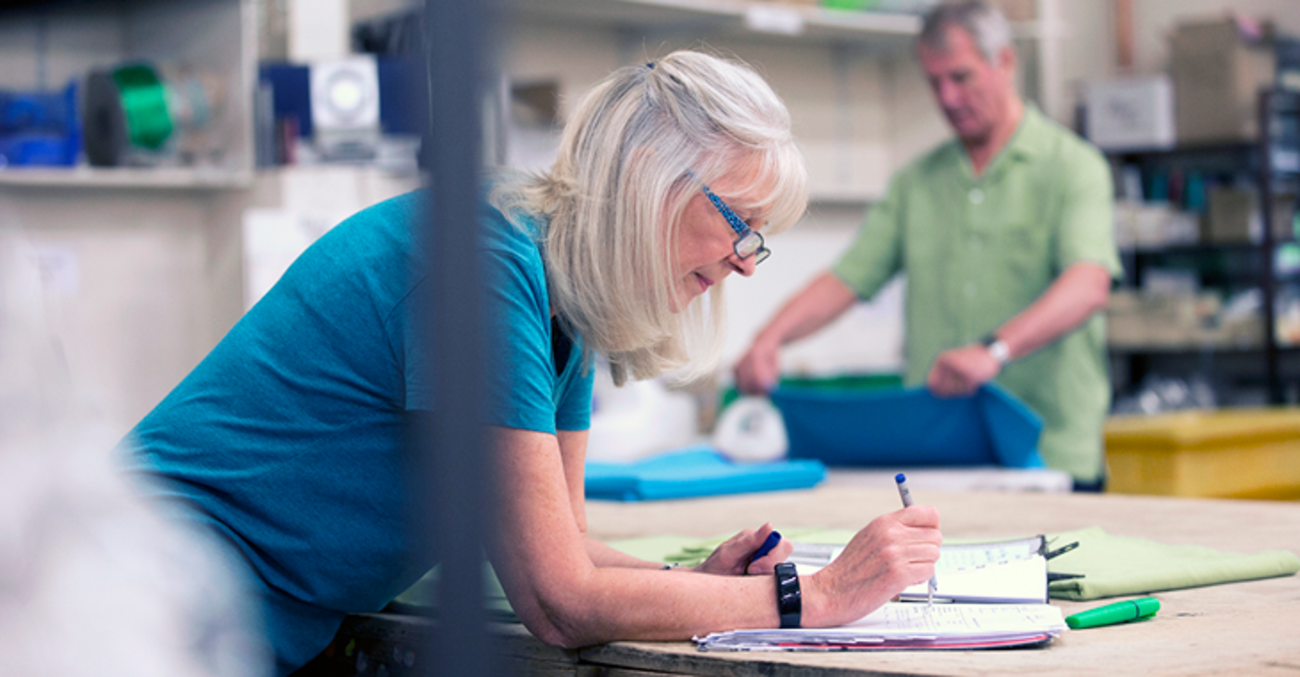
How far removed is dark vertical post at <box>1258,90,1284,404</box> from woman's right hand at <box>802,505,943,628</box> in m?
5.01

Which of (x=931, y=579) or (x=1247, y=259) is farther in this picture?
(x=1247, y=259)

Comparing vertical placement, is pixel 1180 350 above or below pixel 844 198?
below

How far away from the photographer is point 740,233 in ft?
4.00

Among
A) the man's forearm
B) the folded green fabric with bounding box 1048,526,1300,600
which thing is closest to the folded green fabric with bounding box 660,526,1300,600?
the folded green fabric with bounding box 1048,526,1300,600

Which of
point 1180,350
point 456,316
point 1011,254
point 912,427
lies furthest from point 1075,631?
point 1180,350

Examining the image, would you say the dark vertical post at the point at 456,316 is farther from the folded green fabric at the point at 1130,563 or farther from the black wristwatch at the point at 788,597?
the folded green fabric at the point at 1130,563

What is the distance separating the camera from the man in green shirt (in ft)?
8.90

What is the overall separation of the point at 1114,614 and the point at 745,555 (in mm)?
345

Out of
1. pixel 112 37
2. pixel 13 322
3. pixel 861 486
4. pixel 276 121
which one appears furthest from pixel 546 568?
pixel 112 37

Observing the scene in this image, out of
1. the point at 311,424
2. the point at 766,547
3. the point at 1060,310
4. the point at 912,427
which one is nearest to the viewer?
the point at 311,424

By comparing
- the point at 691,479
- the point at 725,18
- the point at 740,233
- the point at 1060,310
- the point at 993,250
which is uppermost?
the point at 725,18

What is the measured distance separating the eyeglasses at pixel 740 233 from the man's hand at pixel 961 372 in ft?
3.37

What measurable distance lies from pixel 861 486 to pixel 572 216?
4.03 feet

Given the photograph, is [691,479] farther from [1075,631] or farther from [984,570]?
[1075,631]
